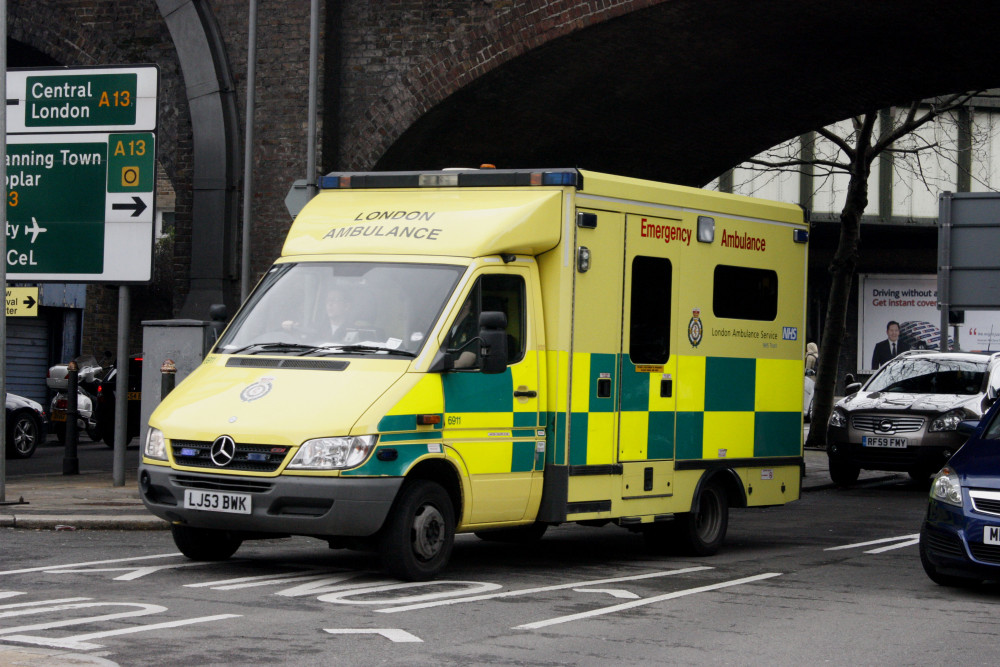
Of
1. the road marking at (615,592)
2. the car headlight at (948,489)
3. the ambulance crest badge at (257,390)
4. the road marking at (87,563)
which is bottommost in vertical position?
the road marking at (87,563)

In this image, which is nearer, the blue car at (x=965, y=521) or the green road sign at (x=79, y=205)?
the blue car at (x=965, y=521)

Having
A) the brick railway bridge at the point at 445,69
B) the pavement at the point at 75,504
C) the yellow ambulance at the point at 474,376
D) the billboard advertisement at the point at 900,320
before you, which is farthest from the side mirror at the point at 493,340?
the billboard advertisement at the point at 900,320

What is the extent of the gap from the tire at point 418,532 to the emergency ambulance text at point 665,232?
2711 millimetres

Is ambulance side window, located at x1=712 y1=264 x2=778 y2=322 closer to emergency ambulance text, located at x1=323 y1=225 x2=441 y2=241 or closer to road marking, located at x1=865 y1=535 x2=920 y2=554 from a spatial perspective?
road marking, located at x1=865 y1=535 x2=920 y2=554

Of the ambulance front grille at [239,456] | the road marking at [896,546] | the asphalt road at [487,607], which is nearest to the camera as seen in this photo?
the asphalt road at [487,607]

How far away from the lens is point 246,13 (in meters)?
18.9

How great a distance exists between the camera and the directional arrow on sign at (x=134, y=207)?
51.2 ft

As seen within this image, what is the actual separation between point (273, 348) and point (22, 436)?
14963mm

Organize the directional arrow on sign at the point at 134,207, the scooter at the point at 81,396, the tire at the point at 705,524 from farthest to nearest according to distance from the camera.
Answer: the scooter at the point at 81,396, the directional arrow on sign at the point at 134,207, the tire at the point at 705,524

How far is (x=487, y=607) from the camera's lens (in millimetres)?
8648

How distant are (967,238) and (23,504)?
45.1 feet

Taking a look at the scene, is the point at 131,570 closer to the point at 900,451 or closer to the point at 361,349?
the point at 361,349

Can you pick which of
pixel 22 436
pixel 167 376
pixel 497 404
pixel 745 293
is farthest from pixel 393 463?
pixel 22 436

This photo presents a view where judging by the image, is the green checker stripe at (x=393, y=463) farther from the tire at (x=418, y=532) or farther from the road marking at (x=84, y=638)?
the road marking at (x=84, y=638)
